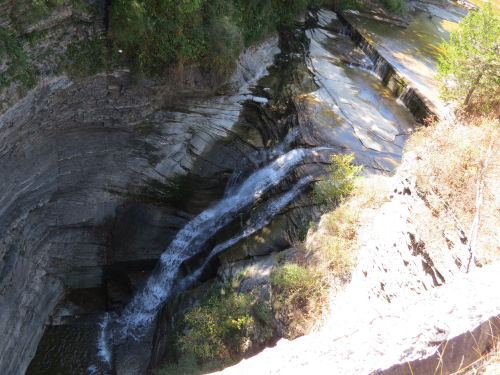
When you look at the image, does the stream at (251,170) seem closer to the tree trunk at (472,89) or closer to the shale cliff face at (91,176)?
the shale cliff face at (91,176)

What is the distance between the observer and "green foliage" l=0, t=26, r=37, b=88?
677 cm

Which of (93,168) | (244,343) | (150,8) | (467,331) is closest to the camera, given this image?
(467,331)

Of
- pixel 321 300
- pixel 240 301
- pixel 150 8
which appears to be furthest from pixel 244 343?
pixel 150 8

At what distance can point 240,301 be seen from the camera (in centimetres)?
708

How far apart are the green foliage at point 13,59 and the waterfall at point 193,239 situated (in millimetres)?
5433

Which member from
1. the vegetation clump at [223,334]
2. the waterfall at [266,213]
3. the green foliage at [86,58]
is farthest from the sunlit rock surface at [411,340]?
the green foliage at [86,58]

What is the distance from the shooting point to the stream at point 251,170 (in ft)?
30.0

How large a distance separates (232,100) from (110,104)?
3.62m

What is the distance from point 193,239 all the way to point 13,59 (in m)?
5.99

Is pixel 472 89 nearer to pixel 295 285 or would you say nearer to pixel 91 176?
pixel 295 285

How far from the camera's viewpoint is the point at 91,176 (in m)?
9.51

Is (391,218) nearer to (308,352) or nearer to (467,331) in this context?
(467,331)

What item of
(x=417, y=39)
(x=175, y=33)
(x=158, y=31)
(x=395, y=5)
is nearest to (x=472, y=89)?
(x=175, y=33)

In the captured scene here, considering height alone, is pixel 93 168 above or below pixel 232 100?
below
